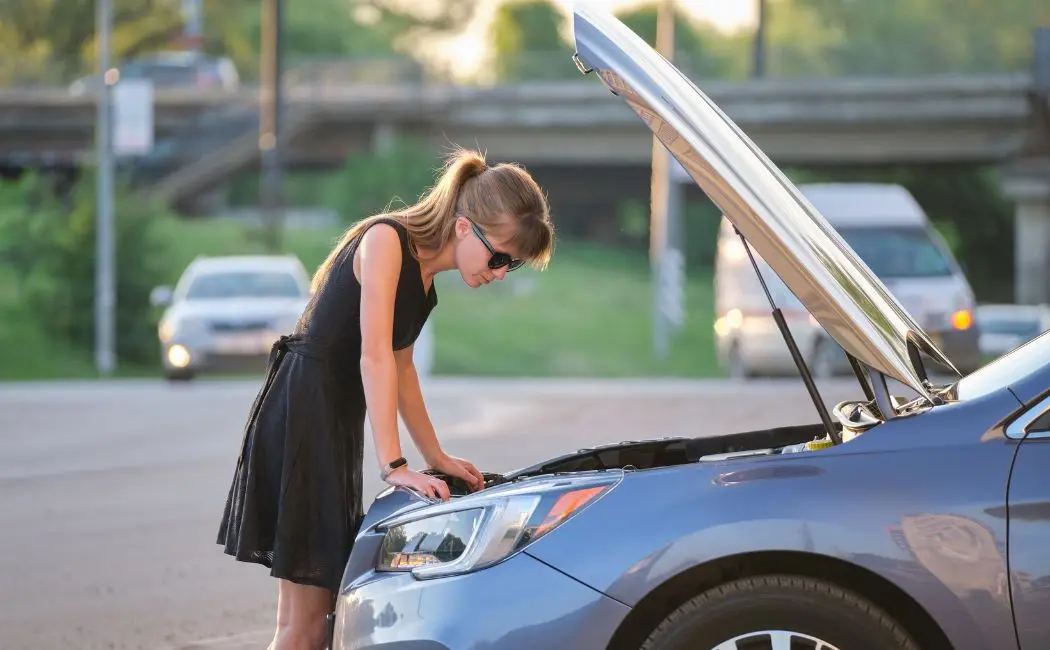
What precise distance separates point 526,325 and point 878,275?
77.7 feet

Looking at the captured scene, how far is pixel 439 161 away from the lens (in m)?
39.3

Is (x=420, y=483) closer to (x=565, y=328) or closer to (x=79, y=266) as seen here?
(x=79, y=266)

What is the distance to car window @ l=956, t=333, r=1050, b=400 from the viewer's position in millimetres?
3764

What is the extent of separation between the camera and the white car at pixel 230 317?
66.9 ft

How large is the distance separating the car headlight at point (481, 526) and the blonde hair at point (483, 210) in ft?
2.18

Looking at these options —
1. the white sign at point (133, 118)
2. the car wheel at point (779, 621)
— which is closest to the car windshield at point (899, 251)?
the white sign at point (133, 118)

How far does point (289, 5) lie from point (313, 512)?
10120 centimetres

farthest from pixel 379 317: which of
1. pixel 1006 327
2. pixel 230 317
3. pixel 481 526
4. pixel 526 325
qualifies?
pixel 526 325

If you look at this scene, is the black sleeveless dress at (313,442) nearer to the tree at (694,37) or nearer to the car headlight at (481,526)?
the car headlight at (481,526)

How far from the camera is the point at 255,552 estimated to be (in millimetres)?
4160

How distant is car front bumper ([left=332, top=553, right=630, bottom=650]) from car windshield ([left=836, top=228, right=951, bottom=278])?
15.3 m

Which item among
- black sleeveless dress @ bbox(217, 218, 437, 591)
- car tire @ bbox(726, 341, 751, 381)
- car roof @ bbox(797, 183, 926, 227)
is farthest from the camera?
car tire @ bbox(726, 341, 751, 381)

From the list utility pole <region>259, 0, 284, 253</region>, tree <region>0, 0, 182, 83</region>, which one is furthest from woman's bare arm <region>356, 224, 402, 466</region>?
tree <region>0, 0, 182, 83</region>

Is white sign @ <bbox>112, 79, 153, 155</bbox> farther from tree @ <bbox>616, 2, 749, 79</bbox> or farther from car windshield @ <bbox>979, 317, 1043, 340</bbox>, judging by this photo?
tree @ <bbox>616, 2, 749, 79</bbox>
